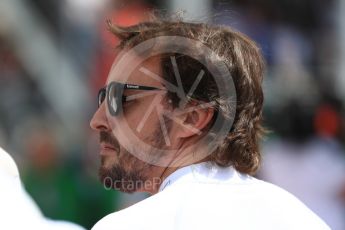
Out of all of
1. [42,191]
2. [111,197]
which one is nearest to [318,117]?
[111,197]

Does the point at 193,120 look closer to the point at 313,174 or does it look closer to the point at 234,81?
the point at 234,81

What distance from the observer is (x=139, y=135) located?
2.55 meters

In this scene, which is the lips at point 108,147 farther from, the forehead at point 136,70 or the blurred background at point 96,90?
the blurred background at point 96,90

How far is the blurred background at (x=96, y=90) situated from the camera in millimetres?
5961

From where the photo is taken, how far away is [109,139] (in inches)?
104

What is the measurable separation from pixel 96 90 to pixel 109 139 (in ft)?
12.8

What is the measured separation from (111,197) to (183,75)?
3487 mm

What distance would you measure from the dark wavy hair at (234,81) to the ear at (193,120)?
0.11 feet

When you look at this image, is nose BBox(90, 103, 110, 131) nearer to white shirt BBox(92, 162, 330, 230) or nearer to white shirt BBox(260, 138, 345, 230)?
white shirt BBox(92, 162, 330, 230)

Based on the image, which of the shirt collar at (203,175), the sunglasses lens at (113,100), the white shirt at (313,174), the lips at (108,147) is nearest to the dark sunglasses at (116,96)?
the sunglasses lens at (113,100)

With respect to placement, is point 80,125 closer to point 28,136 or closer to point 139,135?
point 28,136

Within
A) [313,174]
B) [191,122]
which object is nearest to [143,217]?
[191,122]

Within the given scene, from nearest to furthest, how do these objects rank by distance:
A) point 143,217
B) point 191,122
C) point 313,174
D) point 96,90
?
point 143,217
point 191,122
point 313,174
point 96,90

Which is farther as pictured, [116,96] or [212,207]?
[116,96]
